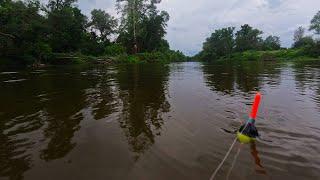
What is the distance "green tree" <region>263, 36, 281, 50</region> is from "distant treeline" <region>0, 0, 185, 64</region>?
177 feet

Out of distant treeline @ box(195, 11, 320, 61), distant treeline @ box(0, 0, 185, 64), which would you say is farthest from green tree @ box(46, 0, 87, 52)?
distant treeline @ box(195, 11, 320, 61)

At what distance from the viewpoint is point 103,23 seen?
234ft

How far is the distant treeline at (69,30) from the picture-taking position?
3700 cm

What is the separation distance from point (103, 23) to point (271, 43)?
7409 cm

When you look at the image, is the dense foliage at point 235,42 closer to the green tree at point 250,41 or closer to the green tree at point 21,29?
the green tree at point 250,41

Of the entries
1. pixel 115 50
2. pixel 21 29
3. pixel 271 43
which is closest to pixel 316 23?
pixel 271 43

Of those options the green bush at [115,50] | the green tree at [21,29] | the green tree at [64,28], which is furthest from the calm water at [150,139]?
the green bush at [115,50]

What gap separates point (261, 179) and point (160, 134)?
278 cm

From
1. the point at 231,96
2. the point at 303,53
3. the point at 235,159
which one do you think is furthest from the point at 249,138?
the point at 303,53

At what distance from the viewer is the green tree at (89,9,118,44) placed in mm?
71375

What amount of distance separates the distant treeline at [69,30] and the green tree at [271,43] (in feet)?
177

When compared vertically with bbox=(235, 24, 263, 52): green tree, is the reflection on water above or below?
below

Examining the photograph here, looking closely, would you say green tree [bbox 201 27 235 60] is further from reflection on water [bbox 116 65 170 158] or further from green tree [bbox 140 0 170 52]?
reflection on water [bbox 116 65 170 158]

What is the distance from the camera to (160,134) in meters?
6.79
